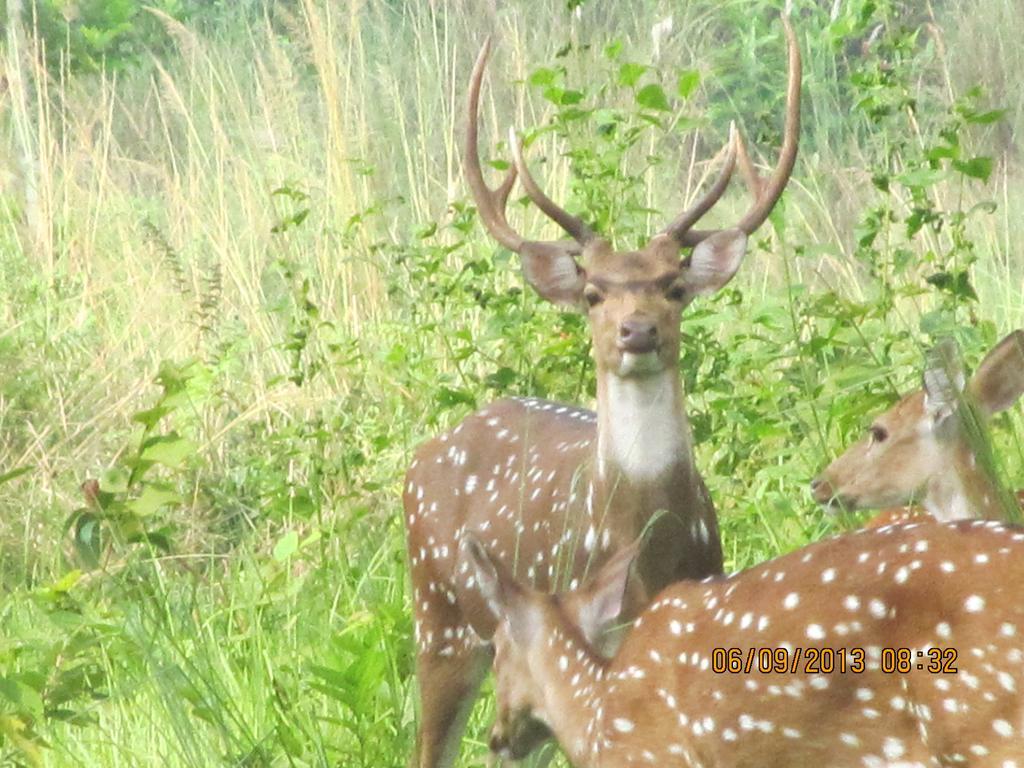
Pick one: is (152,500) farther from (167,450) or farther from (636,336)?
(636,336)

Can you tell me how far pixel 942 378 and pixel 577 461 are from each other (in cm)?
87

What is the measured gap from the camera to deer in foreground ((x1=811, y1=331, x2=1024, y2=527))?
4.90 metres

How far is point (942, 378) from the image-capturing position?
4.92 metres

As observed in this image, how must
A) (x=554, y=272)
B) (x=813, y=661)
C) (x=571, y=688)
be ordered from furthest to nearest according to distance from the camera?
(x=554, y=272) < (x=571, y=688) < (x=813, y=661)

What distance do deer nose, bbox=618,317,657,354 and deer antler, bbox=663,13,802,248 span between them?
1.24ft

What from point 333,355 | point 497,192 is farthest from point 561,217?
point 333,355

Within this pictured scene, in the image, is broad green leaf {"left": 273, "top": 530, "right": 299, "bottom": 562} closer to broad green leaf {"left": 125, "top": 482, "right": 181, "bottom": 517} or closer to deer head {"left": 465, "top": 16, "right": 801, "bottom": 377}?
broad green leaf {"left": 125, "top": 482, "right": 181, "bottom": 517}

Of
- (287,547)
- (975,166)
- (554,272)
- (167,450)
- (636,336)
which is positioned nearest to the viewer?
(636,336)

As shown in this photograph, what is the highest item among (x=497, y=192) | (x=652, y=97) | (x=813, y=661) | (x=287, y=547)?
(x=652, y=97)

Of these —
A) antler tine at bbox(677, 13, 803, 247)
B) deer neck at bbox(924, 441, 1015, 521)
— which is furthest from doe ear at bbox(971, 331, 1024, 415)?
antler tine at bbox(677, 13, 803, 247)

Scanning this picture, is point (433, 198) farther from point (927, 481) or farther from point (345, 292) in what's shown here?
point (927, 481)

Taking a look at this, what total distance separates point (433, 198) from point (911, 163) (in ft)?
11.2

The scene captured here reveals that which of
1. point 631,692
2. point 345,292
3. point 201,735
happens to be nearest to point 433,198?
point 345,292

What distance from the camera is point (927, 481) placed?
5.07 metres
